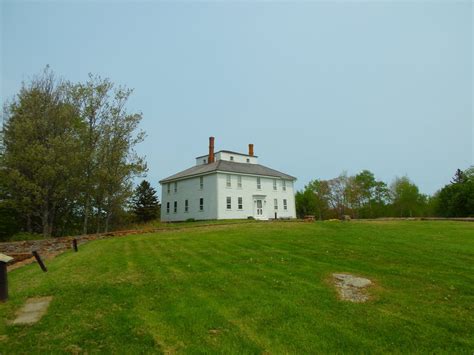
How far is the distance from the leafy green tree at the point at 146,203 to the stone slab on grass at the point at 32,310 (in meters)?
36.5

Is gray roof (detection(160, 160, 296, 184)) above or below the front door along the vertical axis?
above

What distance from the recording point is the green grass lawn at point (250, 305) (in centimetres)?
484

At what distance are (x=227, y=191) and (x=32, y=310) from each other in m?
30.1

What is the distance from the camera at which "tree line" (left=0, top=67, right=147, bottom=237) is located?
23.9 metres

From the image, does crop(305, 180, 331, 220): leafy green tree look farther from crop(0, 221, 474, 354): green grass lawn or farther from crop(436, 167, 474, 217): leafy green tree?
crop(0, 221, 474, 354): green grass lawn

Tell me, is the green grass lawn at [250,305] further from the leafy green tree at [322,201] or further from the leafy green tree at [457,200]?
the leafy green tree at [322,201]

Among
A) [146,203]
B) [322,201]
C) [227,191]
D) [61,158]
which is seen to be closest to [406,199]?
[322,201]

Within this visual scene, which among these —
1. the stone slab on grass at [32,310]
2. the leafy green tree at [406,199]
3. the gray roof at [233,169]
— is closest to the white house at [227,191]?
the gray roof at [233,169]

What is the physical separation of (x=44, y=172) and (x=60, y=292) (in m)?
19.0

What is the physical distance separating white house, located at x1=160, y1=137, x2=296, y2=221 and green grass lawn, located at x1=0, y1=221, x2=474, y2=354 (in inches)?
987

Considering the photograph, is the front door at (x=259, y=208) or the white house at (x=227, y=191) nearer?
the white house at (x=227, y=191)

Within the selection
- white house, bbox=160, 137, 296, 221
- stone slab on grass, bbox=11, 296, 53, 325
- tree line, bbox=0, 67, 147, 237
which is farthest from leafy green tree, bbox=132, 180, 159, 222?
stone slab on grass, bbox=11, 296, 53, 325

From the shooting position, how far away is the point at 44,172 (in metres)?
23.4

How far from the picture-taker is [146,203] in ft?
144
